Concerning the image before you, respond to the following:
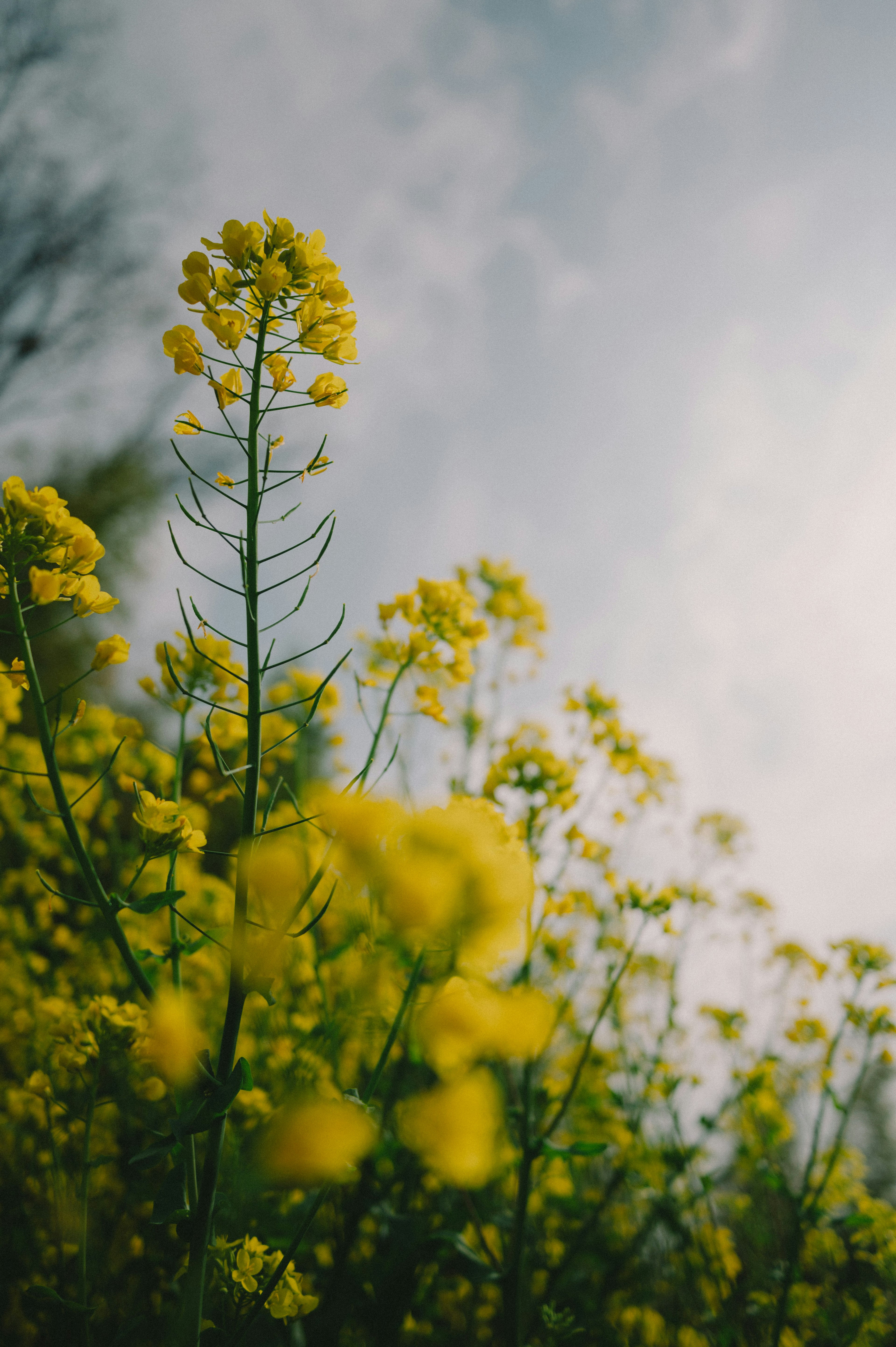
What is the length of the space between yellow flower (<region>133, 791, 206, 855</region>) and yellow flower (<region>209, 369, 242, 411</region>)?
2.38 ft

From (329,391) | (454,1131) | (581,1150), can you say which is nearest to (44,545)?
(329,391)

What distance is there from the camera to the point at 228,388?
3.95 feet

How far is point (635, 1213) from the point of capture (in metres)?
3.67

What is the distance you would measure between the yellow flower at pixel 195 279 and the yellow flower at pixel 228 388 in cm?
13

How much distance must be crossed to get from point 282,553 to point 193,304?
0.47 m

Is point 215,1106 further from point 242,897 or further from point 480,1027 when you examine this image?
point 480,1027

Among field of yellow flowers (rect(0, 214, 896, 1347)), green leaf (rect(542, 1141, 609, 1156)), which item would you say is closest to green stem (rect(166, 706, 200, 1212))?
field of yellow flowers (rect(0, 214, 896, 1347))

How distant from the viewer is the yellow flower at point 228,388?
1.15m

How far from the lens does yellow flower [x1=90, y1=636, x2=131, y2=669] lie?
1299 mm

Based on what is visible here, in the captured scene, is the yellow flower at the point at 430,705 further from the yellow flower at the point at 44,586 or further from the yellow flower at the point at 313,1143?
the yellow flower at the point at 313,1143

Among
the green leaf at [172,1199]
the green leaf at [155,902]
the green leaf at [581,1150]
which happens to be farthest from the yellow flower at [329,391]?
the green leaf at [581,1150]

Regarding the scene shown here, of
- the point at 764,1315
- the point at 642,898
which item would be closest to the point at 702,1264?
the point at 764,1315

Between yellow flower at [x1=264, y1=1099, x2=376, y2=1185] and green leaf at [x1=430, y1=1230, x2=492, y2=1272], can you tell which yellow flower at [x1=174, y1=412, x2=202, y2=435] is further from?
green leaf at [x1=430, y1=1230, x2=492, y2=1272]

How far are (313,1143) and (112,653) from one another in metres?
1.14
